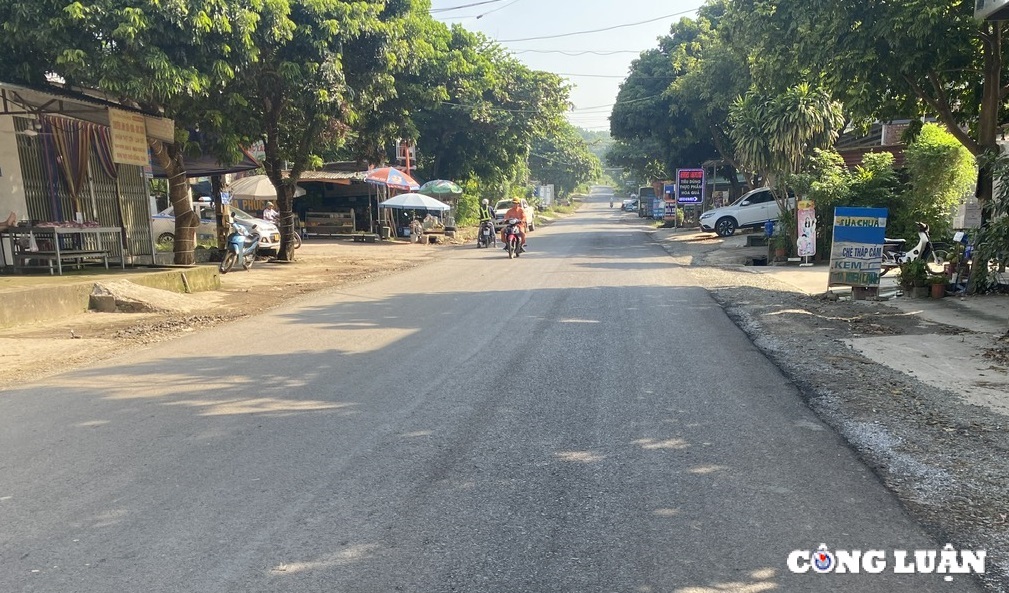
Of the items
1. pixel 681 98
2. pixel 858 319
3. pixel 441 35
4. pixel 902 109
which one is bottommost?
pixel 858 319

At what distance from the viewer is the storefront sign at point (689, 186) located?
32.3 meters

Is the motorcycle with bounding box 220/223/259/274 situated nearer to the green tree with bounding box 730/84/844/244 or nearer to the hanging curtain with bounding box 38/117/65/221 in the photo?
the hanging curtain with bounding box 38/117/65/221

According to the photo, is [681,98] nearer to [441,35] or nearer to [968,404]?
[441,35]

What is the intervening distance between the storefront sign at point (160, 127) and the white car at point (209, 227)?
A: 2219mm

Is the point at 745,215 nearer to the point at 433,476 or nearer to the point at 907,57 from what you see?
the point at 907,57

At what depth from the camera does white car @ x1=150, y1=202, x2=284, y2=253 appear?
19.2 metres

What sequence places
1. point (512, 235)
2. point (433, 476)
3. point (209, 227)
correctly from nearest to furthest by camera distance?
point (433, 476) < point (512, 235) < point (209, 227)

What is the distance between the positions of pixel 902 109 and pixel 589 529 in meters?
11.7

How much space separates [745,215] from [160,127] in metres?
21.5

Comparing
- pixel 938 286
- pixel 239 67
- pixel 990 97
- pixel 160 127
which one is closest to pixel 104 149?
pixel 160 127

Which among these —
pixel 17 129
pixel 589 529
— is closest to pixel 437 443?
pixel 589 529

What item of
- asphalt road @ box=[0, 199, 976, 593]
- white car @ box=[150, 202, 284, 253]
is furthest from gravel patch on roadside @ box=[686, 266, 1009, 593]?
white car @ box=[150, 202, 284, 253]

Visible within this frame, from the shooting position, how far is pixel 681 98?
3372 centimetres

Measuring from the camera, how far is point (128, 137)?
12.5 metres
